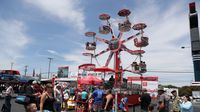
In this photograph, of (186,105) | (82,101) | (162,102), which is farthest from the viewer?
(82,101)

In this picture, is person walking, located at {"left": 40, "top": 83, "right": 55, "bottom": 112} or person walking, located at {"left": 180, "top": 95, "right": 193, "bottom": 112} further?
person walking, located at {"left": 180, "top": 95, "right": 193, "bottom": 112}

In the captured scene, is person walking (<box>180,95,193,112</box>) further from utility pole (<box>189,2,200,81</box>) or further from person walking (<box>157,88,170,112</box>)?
utility pole (<box>189,2,200,81</box>)

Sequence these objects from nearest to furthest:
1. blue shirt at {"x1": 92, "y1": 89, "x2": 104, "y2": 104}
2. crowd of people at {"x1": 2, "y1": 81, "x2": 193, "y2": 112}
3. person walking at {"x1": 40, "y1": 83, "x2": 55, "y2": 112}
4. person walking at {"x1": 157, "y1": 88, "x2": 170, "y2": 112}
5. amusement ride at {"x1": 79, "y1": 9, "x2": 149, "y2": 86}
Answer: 1. person walking at {"x1": 40, "y1": 83, "x2": 55, "y2": 112}
2. crowd of people at {"x1": 2, "y1": 81, "x2": 193, "y2": 112}
3. person walking at {"x1": 157, "y1": 88, "x2": 170, "y2": 112}
4. blue shirt at {"x1": 92, "y1": 89, "x2": 104, "y2": 104}
5. amusement ride at {"x1": 79, "y1": 9, "x2": 149, "y2": 86}

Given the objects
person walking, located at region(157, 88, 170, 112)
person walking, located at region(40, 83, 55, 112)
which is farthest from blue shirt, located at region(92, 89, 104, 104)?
person walking, located at region(40, 83, 55, 112)

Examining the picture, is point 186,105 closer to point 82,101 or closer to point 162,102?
point 162,102

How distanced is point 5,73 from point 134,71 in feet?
51.7

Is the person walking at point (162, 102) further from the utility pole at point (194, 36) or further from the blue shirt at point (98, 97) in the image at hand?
the utility pole at point (194, 36)

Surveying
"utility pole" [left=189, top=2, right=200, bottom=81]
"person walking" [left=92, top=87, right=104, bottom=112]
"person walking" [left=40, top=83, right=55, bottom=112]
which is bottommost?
"person walking" [left=92, top=87, right=104, bottom=112]

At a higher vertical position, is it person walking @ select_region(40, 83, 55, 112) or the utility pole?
the utility pole

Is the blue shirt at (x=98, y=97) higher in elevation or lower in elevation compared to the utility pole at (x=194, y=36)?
lower

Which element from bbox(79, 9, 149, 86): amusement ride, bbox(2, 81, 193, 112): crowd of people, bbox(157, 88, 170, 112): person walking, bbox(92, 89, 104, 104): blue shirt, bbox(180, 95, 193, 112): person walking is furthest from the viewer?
bbox(79, 9, 149, 86): amusement ride

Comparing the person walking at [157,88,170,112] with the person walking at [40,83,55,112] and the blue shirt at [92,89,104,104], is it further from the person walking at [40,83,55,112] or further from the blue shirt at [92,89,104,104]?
the person walking at [40,83,55,112]

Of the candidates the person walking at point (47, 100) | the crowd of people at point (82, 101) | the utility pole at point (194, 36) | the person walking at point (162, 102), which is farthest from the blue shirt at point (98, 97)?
the utility pole at point (194, 36)

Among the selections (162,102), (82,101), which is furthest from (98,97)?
(162,102)
